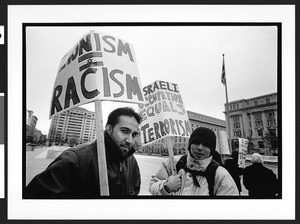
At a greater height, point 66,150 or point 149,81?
point 149,81

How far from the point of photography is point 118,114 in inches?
108

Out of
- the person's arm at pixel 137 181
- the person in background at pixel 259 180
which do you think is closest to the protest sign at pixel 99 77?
the person's arm at pixel 137 181

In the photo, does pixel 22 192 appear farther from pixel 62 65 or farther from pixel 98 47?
pixel 98 47

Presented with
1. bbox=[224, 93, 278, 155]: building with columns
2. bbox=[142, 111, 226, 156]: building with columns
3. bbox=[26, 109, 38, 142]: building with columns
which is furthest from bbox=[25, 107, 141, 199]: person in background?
bbox=[224, 93, 278, 155]: building with columns

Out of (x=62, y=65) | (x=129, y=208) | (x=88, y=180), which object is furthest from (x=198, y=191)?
(x=62, y=65)

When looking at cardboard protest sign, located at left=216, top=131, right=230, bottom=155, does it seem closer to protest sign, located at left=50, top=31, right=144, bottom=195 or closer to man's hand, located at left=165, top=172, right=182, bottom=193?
man's hand, located at left=165, top=172, right=182, bottom=193

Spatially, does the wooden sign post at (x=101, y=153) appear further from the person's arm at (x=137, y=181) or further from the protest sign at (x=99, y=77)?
the person's arm at (x=137, y=181)

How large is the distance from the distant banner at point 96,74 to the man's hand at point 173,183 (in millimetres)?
695

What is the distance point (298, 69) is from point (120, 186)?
1773 millimetres

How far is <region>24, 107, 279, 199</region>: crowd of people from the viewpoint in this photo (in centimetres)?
267

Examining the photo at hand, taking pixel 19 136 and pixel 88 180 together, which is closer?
pixel 88 180

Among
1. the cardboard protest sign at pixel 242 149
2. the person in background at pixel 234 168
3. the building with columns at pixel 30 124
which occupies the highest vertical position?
the building with columns at pixel 30 124

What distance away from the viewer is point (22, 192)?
9.18 feet

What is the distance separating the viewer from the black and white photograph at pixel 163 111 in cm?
274
